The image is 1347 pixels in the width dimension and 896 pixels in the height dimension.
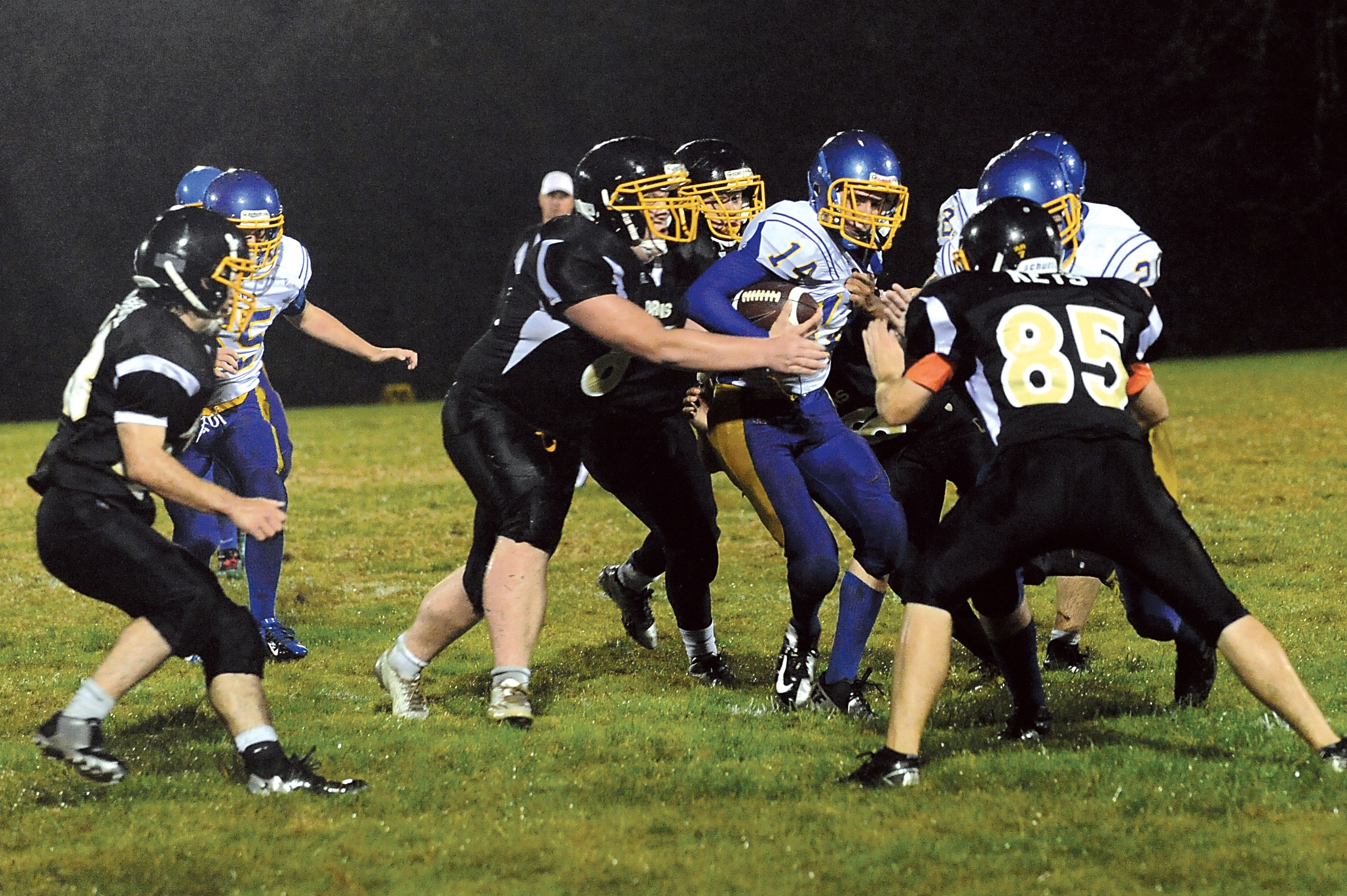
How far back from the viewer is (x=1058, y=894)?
2840 millimetres

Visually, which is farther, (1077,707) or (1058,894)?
(1077,707)

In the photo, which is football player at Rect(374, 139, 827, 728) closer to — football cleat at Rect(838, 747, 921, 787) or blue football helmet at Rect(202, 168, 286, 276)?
football cleat at Rect(838, 747, 921, 787)

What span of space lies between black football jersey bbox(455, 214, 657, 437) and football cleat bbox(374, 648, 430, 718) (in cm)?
91

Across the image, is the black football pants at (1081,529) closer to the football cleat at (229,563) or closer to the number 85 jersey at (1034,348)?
the number 85 jersey at (1034,348)

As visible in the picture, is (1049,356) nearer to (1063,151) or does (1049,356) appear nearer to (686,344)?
(686,344)

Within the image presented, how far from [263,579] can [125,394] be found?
2.34 metres

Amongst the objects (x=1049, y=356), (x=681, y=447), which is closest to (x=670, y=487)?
(x=681, y=447)

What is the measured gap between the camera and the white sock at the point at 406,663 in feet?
14.9

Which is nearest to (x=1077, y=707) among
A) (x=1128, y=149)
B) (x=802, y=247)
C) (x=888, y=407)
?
(x=888, y=407)

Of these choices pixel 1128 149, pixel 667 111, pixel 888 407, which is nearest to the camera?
pixel 888 407

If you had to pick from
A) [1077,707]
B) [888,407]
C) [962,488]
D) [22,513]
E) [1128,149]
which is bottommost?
[22,513]

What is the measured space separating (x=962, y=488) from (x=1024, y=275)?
1.51 meters

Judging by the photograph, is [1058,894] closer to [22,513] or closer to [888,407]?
[888,407]

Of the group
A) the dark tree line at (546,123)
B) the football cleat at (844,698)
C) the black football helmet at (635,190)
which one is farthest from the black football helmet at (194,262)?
the dark tree line at (546,123)
